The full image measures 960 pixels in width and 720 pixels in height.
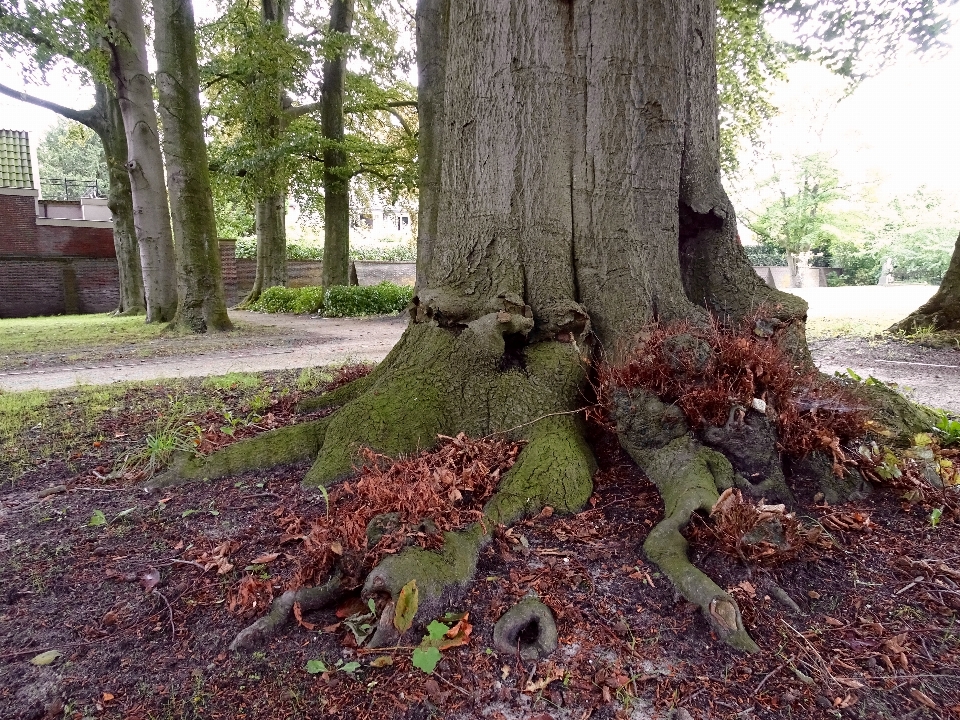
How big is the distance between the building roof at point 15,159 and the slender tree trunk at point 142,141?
18.0 meters

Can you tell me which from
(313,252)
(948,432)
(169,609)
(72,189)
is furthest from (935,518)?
(72,189)

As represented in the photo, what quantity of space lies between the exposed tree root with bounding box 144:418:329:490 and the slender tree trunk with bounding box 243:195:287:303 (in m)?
16.5

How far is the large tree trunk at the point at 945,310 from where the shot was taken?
9.02 meters

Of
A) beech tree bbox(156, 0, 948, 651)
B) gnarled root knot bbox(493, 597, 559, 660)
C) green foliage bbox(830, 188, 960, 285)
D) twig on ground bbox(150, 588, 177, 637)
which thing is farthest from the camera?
green foliage bbox(830, 188, 960, 285)

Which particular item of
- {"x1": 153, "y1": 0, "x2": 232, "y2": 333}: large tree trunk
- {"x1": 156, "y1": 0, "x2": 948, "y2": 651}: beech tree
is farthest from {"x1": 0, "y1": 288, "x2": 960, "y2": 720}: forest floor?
{"x1": 153, "y1": 0, "x2": 232, "y2": 333}: large tree trunk

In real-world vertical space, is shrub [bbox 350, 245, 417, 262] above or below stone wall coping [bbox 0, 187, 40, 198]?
below

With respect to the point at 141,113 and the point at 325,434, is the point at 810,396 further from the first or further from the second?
the point at 141,113

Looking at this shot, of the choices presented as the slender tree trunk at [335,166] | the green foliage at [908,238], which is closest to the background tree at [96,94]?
the slender tree trunk at [335,166]

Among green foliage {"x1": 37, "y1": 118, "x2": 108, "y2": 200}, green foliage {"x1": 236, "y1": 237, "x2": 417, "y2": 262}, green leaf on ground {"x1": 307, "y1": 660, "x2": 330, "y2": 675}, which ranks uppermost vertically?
green foliage {"x1": 37, "y1": 118, "x2": 108, "y2": 200}

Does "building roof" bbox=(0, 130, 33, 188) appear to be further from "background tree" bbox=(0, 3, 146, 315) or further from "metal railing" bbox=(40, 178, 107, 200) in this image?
"background tree" bbox=(0, 3, 146, 315)

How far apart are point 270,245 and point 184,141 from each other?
965 cm

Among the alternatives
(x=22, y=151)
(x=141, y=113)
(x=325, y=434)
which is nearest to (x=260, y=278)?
(x=141, y=113)

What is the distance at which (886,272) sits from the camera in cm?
3278

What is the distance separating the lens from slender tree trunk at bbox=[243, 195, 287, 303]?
19016 mm
